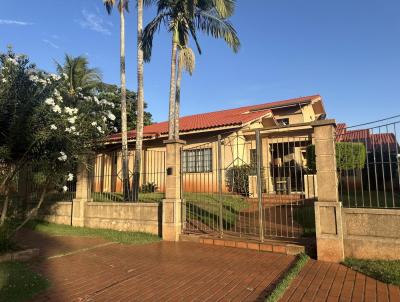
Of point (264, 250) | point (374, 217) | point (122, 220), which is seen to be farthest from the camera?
point (122, 220)

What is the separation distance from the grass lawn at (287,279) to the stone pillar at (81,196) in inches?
265

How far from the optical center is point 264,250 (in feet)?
22.8

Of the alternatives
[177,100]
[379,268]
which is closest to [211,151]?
[177,100]

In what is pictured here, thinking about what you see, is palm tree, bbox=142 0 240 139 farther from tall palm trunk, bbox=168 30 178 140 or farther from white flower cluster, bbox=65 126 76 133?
white flower cluster, bbox=65 126 76 133

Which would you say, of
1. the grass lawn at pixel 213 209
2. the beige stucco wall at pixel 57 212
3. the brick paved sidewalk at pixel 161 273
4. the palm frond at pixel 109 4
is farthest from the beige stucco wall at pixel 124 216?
the palm frond at pixel 109 4

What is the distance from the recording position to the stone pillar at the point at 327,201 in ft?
20.1

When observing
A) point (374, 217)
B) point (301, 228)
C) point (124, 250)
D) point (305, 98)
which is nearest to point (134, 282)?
point (124, 250)

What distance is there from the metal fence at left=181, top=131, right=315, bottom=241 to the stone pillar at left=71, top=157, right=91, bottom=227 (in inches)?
122

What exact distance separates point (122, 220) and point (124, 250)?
7.39ft

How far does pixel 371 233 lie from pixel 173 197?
14.8 ft

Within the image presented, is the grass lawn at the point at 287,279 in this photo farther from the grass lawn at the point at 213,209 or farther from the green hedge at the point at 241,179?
the green hedge at the point at 241,179

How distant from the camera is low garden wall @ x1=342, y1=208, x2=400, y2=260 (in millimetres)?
5777

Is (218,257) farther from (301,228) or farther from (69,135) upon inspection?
(69,135)

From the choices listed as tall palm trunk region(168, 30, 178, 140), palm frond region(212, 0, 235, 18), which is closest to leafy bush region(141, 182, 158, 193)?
tall palm trunk region(168, 30, 178, 140)
